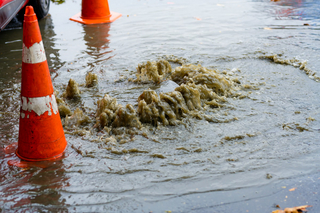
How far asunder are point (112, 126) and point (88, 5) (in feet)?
21.1

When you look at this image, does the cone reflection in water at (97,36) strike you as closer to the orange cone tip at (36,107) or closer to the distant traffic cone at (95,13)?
the distant traffic cone at (95,13)

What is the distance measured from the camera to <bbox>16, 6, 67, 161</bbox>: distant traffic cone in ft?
9.12

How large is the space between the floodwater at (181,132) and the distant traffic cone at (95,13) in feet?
3.58

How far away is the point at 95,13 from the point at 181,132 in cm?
665

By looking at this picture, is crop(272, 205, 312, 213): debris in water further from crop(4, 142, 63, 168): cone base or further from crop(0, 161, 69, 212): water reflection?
crop(4, 142, 63, 168): cone base

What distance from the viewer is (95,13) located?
884 centimetres

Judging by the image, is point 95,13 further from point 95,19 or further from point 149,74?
point 149,74

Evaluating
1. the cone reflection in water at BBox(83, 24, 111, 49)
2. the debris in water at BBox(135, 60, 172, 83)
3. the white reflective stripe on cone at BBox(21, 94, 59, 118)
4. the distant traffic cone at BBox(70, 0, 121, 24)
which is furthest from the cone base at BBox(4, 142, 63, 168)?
the distant traffic cone at BBox(70, 0, 121, 24)

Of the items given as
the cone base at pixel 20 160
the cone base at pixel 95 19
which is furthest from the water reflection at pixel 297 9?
the cone base at pixel 20 160

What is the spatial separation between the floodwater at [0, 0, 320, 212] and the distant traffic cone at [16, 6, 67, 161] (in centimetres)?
18

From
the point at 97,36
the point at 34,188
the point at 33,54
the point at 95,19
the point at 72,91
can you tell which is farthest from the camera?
the point at 95,19

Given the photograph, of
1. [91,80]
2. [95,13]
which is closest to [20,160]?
[91,80]

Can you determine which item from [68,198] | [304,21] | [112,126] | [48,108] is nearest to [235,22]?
[304,21]

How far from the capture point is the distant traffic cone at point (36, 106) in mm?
2781
